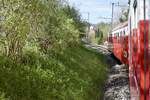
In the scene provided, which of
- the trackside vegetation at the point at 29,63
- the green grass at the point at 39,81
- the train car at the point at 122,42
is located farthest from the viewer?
the train car at the point at 122,42

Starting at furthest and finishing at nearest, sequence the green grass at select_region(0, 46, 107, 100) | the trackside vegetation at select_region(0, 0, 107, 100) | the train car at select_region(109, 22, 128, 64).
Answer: the train car at select_region(109, 22, 128, 64) < the trackside vegetation at select_region(0, 0, 107, 100) < the green grass at select_region(0, 46, 107, 100)

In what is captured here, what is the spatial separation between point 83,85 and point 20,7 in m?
4.48

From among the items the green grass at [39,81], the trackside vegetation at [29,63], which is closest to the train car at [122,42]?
the green grass at [39,81]

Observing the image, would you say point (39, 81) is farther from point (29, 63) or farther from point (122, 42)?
point (122, 42)

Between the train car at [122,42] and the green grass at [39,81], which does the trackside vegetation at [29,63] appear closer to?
the green grass at [39,81]

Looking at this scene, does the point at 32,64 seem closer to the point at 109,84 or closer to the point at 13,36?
the point at 13,36

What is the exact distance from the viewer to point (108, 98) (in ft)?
48.0

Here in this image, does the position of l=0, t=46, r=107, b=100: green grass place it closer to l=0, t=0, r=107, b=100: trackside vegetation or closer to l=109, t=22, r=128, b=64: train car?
Result: l=0, t=0, r=107, b=100: trackside vegetation

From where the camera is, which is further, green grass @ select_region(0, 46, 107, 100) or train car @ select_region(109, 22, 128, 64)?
train car @ select_region(109, 22, 128, 64)

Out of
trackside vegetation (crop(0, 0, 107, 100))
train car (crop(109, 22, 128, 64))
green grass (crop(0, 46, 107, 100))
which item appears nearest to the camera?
green grass (crop(0, 46, 107, 100))

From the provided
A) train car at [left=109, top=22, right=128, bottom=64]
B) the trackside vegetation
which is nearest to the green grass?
the trackside vegetation

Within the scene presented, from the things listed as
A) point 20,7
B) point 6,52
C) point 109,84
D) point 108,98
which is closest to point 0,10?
point 20,7

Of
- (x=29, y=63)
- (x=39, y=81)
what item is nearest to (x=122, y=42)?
(x=29, y=63)

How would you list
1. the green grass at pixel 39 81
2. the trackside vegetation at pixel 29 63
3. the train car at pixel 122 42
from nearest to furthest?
the green grass at pixel 39 81
the trackside vegetation at pixel 29 63
the train car at pixel 122 42
